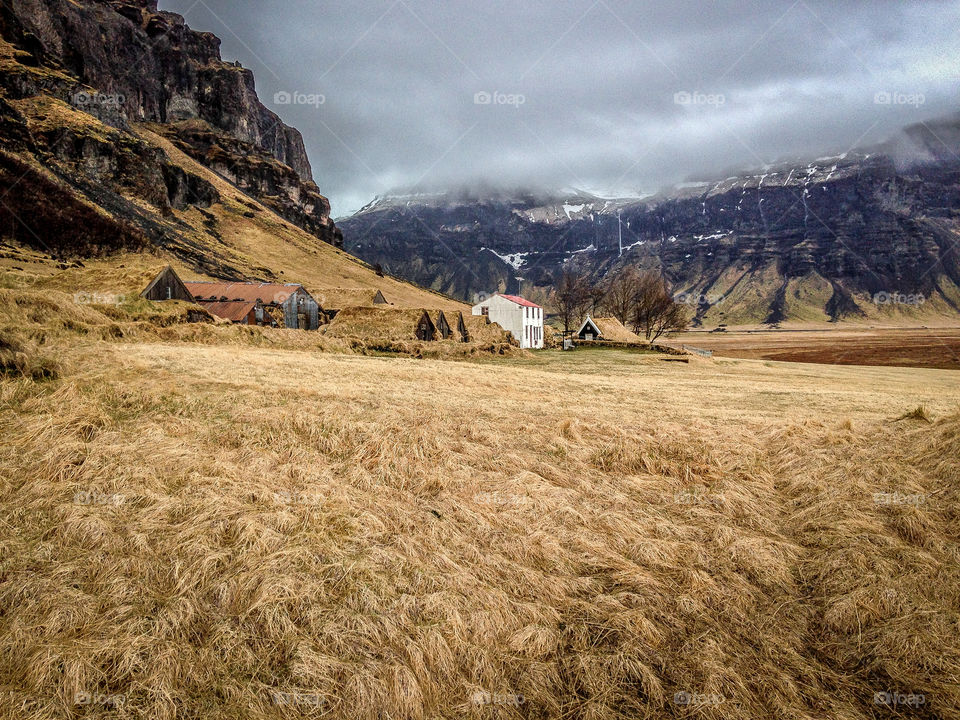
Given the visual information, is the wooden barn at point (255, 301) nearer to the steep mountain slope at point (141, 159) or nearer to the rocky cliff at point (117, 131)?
the steep mountain slope at point (141, 159)

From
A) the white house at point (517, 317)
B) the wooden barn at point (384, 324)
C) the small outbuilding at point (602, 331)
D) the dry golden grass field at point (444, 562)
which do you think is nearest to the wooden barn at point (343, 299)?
the white house at point (517, 317)

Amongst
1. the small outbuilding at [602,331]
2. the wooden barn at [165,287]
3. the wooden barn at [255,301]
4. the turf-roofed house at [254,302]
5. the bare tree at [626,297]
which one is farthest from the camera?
the bare tree at [626,297]

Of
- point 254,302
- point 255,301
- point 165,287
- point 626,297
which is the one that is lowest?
point 165,287

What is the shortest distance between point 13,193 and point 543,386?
2718 inches

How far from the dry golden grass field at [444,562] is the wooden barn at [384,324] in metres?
29.2

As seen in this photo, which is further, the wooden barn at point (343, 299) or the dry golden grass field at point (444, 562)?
the wooden barn at point (343, 299)

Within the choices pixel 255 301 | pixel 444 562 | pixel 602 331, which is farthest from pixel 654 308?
pixel 444 562

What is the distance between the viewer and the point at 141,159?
99938 mm

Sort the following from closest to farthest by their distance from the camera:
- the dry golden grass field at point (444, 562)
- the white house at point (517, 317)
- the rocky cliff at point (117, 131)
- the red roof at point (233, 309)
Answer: the dry golden grass field at point (444, 562) → the red roof at point (233, 309) → the white house at point (517, 317) → the rocky cliff at point (117, 131)

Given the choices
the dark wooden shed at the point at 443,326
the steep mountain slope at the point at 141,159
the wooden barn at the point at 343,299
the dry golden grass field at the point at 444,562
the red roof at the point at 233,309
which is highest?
the steep mountain slope at the point at 141,159

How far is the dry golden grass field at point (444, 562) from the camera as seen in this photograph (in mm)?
4129

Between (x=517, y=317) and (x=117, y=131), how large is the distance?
99.2 m

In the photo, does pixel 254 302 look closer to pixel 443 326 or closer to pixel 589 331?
pixel 443 326

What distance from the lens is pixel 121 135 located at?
98625 millimetres
